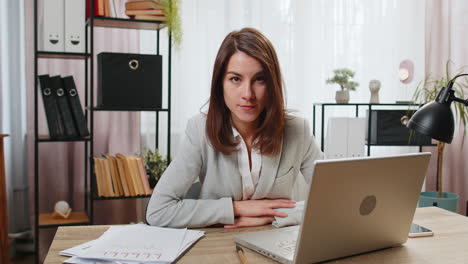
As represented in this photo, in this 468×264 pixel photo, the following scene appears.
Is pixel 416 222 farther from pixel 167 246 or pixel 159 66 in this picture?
pixel 159 66

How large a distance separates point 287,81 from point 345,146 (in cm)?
64

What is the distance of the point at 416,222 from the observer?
4.70 feet

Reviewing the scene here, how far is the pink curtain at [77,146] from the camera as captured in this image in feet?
9.32

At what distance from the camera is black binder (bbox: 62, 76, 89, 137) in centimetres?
255

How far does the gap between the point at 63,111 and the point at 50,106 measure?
7 centimetres

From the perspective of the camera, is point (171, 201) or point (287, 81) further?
point (287, 81)

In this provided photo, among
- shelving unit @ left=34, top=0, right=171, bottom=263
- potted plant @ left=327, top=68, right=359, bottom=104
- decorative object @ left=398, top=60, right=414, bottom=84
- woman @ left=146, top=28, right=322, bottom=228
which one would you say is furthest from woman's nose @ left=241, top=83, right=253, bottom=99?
decorative object @ left=398, top=60, right=414, bottom=84

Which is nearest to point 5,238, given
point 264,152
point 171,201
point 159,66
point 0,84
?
point 0,84

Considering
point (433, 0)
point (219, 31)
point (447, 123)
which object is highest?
point (433, 0)

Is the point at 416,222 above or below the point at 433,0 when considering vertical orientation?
below

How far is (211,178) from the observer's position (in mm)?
1578

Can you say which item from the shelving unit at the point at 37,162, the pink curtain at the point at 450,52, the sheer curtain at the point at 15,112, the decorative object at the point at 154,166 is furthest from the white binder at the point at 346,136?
the sheer curtain at the point at 15,112

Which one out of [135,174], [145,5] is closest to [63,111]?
[135,174]

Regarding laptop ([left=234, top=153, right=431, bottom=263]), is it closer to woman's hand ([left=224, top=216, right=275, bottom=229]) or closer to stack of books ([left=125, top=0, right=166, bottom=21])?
woman's hand ([left=224, top=216, right=275, bottom=229])
